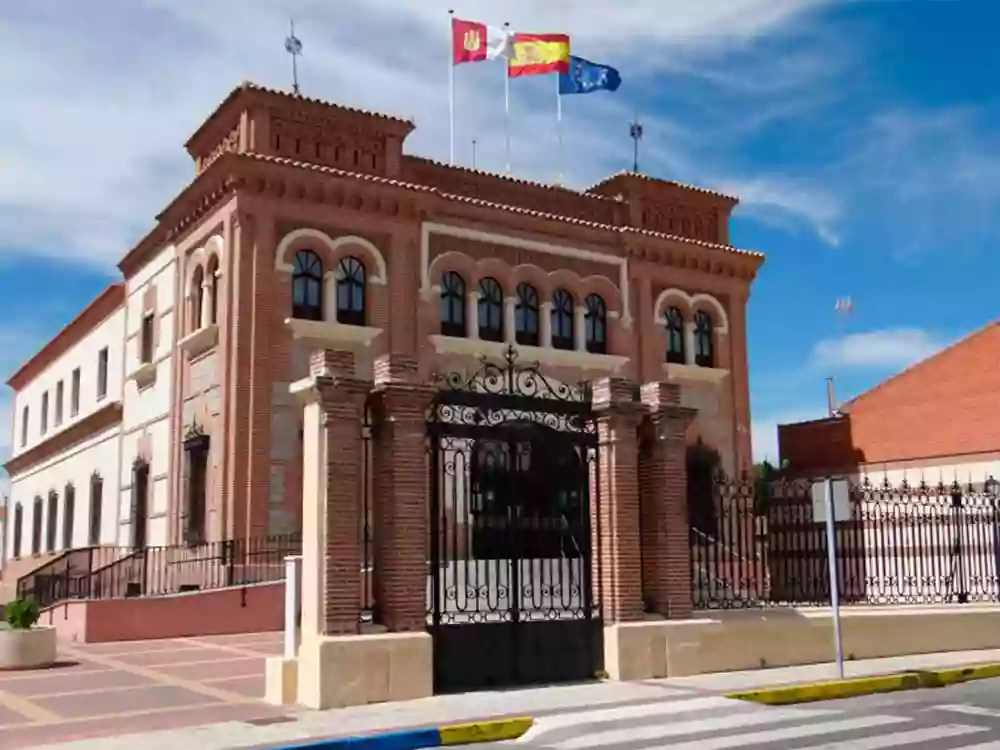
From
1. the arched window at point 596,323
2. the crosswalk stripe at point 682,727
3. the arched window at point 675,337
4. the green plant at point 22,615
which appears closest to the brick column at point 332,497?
the crosswalk stripe at point 682,727

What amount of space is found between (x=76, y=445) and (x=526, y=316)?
15956 mm

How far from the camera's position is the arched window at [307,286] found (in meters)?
24.6

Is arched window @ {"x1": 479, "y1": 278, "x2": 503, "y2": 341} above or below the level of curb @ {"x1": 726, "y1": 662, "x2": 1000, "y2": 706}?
above

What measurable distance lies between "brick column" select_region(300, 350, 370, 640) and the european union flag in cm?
1801

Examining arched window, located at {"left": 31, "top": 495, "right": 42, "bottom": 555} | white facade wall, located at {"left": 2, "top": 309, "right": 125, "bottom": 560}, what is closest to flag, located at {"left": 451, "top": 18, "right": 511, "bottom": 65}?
white facade wall, located at {"left": 2, "top": 309, "right": 125, "bottom": 560}

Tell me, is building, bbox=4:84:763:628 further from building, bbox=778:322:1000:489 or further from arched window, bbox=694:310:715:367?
building, bbox=778:322:1000:489

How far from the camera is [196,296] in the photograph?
2647 cm

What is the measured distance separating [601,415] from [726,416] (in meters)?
17.2

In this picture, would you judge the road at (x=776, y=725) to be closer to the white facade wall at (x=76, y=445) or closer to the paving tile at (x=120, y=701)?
the paving tile at (x=120, y=701)

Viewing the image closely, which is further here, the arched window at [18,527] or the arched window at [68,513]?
the arched window at [18,527]

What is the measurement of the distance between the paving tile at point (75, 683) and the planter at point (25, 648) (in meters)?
1.32

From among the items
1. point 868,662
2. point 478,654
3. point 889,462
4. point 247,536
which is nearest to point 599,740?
point 478,654

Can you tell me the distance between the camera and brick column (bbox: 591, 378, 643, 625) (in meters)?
14.0

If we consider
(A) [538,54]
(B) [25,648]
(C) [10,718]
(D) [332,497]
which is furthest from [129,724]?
(A) [538,54]
